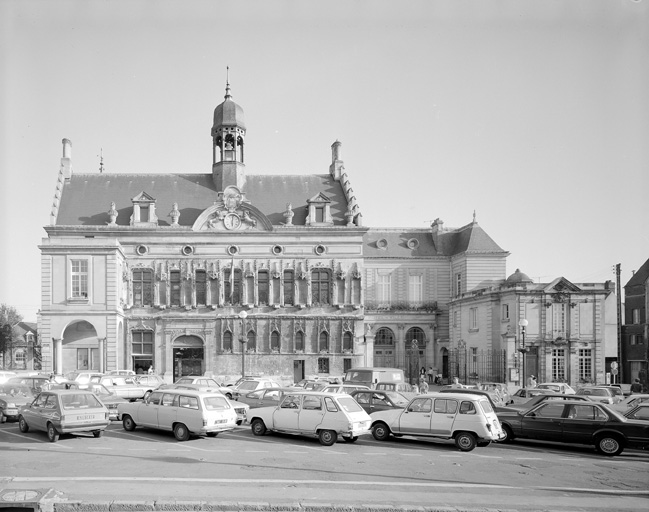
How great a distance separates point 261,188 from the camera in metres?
54.5

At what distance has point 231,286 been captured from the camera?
50688 mm

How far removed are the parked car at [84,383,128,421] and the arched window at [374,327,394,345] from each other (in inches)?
1249

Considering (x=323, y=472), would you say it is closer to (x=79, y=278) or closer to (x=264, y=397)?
(x=264, y=397)

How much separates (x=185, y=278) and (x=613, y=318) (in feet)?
129

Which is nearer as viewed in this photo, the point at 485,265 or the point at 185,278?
the point at 185,278

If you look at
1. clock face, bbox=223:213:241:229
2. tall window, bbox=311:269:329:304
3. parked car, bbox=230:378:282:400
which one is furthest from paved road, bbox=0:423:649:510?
clock face, bbox=223:213:241:229

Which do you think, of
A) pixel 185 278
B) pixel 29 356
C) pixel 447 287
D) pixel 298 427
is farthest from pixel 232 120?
pixel 29 356

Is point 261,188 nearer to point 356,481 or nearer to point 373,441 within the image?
point 373,441

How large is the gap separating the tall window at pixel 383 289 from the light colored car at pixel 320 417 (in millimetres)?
37527

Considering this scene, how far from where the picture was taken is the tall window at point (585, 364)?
1750 inches

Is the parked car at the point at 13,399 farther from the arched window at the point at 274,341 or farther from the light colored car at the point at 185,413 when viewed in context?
the arched window at the point at 274,341

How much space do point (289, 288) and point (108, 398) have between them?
86.0ft

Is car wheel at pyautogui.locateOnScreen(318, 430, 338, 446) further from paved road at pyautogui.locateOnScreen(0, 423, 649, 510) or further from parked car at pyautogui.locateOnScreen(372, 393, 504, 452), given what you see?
parked car at pyautogui.locateOnScreen(372, 393, 504, 452)

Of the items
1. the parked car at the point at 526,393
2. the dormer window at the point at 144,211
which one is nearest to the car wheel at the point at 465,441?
the parked car at the point at 526,393
